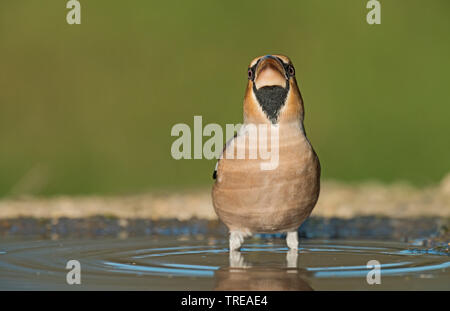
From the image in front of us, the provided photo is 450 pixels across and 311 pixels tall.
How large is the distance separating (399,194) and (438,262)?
3863 mm

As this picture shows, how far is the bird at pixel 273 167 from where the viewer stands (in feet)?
14.8

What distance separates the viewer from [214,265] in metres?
4.18

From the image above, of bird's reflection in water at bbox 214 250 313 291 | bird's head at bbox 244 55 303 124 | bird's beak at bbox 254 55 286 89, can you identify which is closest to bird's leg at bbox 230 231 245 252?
bird's reflection in water at bbox 214 250 313 291

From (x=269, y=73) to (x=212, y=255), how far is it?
3.58ft

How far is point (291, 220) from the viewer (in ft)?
15.3

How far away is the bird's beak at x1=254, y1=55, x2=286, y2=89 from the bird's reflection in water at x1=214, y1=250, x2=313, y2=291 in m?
0.99

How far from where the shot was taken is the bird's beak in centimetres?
449

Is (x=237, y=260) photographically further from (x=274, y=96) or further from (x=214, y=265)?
(x=274, y=96)

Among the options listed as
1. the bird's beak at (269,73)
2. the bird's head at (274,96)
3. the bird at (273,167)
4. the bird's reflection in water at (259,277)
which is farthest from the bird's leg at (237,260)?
the bird's beak at (269,73)

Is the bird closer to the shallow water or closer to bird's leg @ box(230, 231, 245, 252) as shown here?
bird's leg @ box(230, 231, 245, 252)

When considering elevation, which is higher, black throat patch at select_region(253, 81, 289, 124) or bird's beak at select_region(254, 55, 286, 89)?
bird's beak at select_region(254, 55, 286, 89)

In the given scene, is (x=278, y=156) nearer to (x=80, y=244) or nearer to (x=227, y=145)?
(x=227, y=145)

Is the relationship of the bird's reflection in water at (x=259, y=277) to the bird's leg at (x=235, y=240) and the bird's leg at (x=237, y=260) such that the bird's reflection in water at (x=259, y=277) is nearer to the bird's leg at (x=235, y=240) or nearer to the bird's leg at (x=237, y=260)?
the bird's leg at (x=237, y=260)

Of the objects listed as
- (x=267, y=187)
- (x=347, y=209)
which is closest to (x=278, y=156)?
(x=267, y=187)
